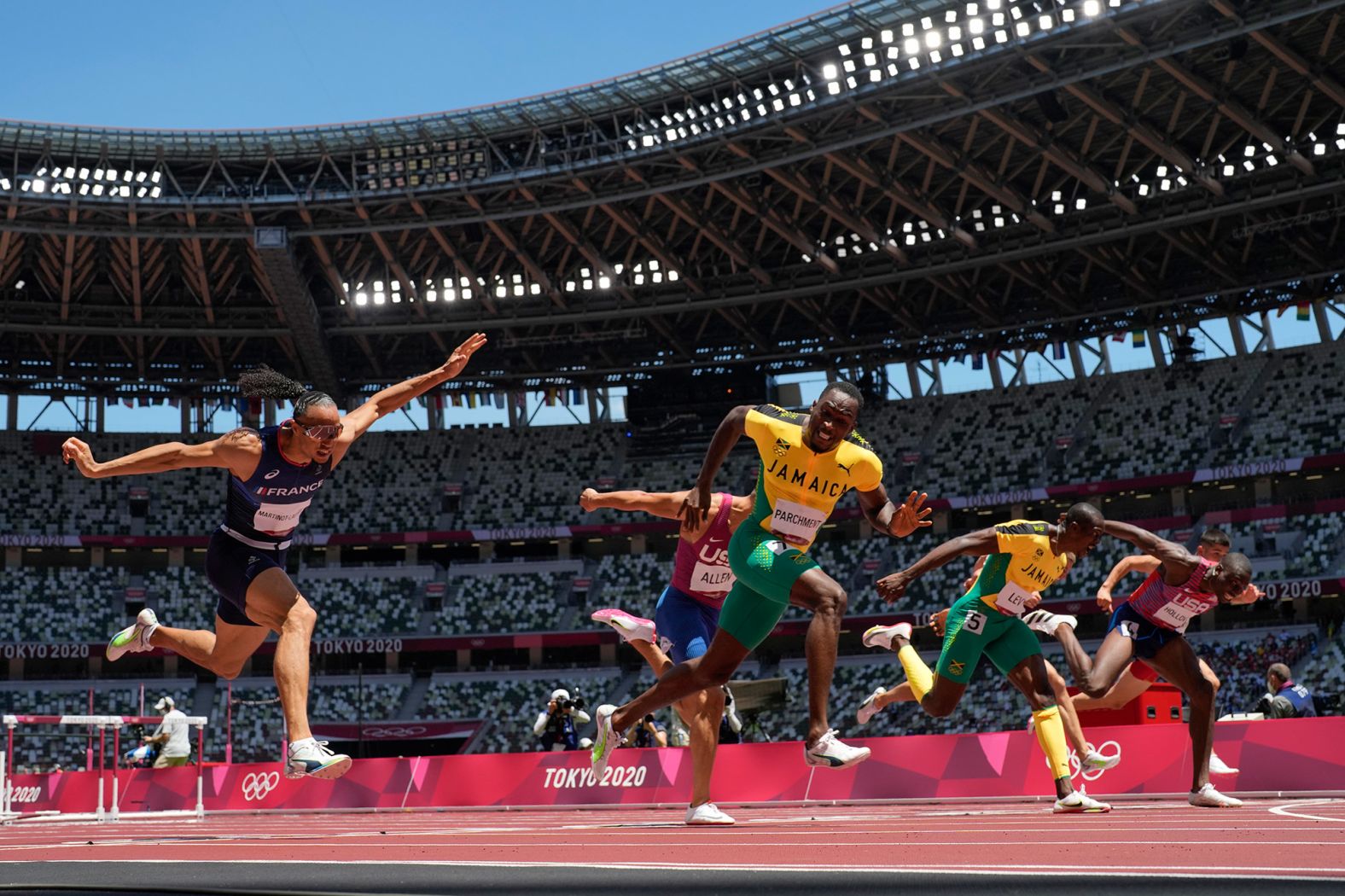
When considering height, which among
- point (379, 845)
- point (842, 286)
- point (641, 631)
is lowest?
point (379, 845)

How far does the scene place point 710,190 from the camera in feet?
136

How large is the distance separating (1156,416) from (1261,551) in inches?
300

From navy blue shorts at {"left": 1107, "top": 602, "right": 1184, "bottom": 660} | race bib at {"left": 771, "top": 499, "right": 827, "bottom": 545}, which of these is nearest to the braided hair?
race bib at {"left": 771, "top": 499, "right": 827, "bottom": 545}

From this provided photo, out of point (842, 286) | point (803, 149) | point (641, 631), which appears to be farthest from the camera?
point (842, 286)

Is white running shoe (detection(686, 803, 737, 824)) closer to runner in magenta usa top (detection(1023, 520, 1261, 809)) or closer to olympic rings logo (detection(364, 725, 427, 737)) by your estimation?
runner in magenta usa top (detection(1023, 520, 1261, 809))

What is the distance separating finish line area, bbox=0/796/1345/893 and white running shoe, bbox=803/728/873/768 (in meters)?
0.43

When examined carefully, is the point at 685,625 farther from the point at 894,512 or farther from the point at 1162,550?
the point at 1162,550

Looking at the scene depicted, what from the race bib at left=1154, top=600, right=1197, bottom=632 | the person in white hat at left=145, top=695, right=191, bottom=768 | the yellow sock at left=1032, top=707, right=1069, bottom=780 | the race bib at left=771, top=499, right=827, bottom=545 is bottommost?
the person in white hat at left=145, top=695, right=191, bottom=768

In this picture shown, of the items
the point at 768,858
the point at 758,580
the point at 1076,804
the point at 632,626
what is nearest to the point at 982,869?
the point at 768,858

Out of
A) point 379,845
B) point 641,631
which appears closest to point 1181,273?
point 641,631

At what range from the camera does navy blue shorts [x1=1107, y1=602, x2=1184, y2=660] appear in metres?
11.6

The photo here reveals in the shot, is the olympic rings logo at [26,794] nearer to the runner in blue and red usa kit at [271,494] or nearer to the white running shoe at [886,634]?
the runner in blue and red usa kit at [271,494]

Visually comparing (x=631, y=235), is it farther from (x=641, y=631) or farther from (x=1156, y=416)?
(x=641, y=631)

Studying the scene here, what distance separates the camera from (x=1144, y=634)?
463 inches
